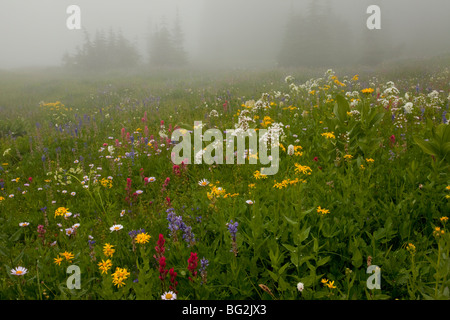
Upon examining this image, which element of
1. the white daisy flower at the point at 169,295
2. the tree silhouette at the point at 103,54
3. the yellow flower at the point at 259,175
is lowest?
the white daisy flower at the point at 169,295

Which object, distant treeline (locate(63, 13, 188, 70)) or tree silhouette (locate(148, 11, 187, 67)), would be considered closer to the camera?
distant treeline (locate(63, 13, 188, 70))

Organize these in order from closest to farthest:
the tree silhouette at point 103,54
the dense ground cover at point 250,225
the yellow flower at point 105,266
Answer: the dense ground cover at point 250,225 < the yellow flower at point 105,266 < the tree silhouette at point 103,54

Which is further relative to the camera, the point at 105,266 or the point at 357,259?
the point at 105,266

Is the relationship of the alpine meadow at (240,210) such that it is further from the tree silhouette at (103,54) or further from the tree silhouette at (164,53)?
the tree silhouette at (164,53)

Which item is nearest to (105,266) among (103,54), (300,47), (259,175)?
(259,175)

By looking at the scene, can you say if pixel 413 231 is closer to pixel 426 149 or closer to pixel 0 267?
pixel 426 149

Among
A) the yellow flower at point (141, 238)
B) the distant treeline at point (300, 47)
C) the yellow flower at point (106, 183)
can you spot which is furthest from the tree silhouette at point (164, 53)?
the yellow flower at point (141, 238)

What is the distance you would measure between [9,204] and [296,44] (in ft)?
122

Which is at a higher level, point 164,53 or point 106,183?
point 164,53

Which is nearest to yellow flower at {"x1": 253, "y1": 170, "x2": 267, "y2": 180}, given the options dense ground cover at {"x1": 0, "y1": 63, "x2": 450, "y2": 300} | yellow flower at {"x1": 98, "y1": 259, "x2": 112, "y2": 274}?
dense ground cover at {"x1": 0, "y1": 63, "x2": 450, "y2": 300}

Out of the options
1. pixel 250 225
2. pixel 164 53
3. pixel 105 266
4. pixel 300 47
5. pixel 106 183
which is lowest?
pixel 105 266

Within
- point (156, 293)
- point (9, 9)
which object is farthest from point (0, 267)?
point (9, 9)

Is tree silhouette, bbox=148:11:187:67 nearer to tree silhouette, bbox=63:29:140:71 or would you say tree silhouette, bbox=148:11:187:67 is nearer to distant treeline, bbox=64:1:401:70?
distant treeline, bbox=64:1:401:70

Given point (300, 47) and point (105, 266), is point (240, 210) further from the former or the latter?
point (300, 47)
